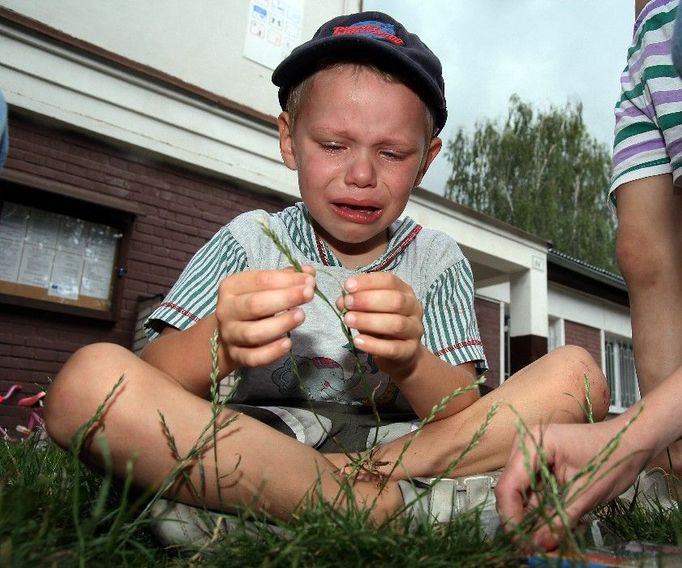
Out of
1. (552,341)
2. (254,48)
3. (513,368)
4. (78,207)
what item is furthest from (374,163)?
(552,341)

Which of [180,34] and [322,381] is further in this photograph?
[180,34]

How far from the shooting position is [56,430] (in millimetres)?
1419

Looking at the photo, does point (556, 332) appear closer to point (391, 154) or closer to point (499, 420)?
point (391, 154)

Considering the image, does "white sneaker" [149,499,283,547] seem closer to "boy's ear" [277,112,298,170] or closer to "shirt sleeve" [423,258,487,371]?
"shirt sleeve" [423,258,487,371]

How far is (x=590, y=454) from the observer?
120 centimetres

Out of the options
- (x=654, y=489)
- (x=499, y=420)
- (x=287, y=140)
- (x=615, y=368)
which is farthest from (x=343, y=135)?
(x=615, y=368)

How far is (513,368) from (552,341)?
8.94 ft

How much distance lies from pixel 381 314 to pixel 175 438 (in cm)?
52

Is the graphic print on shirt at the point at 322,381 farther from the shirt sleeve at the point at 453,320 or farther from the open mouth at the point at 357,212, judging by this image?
the open mouth at the point at 357,212

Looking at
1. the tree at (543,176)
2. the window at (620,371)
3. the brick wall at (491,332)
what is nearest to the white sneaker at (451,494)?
the brick wall at (491,332)

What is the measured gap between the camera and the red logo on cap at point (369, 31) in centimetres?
216

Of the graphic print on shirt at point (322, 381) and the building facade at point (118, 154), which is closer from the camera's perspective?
the graphic print on shirt at point (322, 381)

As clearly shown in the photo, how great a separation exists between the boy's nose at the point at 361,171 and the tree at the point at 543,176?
913 inches

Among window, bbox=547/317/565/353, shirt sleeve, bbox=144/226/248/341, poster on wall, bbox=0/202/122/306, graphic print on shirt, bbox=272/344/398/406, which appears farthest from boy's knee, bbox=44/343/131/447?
window, bbox=547/317/565/353
